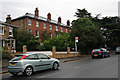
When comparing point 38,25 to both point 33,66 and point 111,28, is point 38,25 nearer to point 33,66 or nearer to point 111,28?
point 111,28

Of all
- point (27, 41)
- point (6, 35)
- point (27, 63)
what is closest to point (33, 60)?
point (27, 63)

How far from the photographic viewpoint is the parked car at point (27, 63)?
8203mm

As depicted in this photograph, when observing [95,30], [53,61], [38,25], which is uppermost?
[38,25]

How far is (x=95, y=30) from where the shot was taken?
2684 cm

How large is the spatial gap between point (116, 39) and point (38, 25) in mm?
22498

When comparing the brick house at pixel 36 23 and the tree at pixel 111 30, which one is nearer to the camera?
the brick house at pixel 36 23

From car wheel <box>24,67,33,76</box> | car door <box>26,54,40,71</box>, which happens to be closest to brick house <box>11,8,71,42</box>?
car door <box>26,54,40,71</box>

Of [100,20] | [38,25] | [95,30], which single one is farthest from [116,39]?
[38,25]

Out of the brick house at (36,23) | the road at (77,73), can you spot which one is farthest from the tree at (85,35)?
the road at (77,73)

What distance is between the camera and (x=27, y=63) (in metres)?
8.44

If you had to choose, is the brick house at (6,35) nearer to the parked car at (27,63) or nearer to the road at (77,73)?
the parked car at (27,63)

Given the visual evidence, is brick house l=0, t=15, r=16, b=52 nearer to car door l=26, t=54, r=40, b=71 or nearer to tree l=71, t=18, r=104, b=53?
tree l=71, t=18, r=104, b=53

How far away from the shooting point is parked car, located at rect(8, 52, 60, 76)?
8203mm

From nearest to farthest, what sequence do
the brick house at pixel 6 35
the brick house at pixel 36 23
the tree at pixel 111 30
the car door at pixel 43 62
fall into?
the car door at pixel 43 62
the brick house at pixel 6 35
the brick house at pixel 36 23
the tree at pixel 111 30
